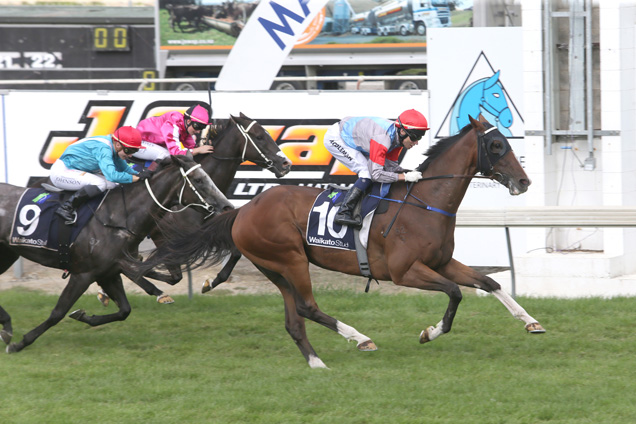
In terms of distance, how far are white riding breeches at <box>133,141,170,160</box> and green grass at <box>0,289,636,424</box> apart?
133 cm

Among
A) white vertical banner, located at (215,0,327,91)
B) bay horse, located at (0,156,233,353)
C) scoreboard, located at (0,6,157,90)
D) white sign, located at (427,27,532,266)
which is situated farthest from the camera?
scoreboard, located at (0,6,157,90)

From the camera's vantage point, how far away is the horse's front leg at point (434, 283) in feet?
18.5

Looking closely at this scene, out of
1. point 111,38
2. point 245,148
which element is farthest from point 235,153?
point 111,38

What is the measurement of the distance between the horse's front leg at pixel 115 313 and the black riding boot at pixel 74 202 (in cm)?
52

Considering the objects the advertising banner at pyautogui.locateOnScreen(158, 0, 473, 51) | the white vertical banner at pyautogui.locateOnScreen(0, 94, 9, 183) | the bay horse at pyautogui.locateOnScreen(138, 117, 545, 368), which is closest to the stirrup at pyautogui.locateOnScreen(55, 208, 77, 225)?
the bay horse at pyautogui.locateOnScreen(138, 117, 545, 368)

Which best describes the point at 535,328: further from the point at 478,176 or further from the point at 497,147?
the point at 497,147

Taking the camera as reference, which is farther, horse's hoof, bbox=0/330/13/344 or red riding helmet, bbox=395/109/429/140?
horse's hoof, bbox=0/330/13/344

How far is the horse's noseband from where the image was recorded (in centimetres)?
572

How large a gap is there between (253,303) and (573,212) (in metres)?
2.97

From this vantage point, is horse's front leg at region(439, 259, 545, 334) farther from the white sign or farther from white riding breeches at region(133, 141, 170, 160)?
the white sign

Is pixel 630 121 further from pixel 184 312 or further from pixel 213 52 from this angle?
pixel 213 52

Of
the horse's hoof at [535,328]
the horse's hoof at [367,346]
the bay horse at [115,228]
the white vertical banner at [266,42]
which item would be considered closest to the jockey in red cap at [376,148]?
the horse's hoof at [367,346]

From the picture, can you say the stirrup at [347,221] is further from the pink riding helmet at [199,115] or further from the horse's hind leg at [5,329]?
the horse's hind leg at [5,329]

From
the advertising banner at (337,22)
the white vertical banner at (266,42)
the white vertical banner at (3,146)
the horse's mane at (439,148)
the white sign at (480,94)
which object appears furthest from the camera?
the advertising banner at (337,22)
